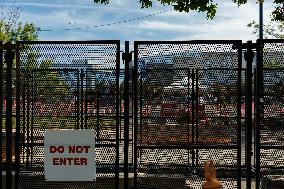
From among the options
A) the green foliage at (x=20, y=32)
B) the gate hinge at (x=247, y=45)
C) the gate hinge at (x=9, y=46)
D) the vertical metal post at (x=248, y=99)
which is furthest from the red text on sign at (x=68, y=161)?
the green foliage at (x=20, y=32)

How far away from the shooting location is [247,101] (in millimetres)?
7109

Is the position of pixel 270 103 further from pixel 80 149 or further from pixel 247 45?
pixel 80 149

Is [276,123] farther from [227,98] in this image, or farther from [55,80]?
[55,80]

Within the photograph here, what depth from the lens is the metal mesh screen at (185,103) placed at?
7336 mm

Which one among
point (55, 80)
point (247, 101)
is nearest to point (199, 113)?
point (247, 101)

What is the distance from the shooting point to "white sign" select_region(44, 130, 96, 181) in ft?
23.0

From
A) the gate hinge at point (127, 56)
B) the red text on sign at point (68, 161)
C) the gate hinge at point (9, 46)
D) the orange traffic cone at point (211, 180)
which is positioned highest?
the gate hinge at point (9, 46)

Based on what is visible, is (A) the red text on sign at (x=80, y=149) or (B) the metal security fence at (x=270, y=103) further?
(B) the metal security fence at (x=270, y=103)

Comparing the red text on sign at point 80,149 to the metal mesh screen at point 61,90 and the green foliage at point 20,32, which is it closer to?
the metal mesh screen at point 61,90

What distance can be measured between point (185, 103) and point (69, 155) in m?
1.94

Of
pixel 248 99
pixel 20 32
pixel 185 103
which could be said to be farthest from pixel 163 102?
pixel 20 32

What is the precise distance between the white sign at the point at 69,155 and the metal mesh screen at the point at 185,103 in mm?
735

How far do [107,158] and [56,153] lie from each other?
1.22 meters

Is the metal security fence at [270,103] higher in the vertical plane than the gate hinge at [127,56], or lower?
lower
